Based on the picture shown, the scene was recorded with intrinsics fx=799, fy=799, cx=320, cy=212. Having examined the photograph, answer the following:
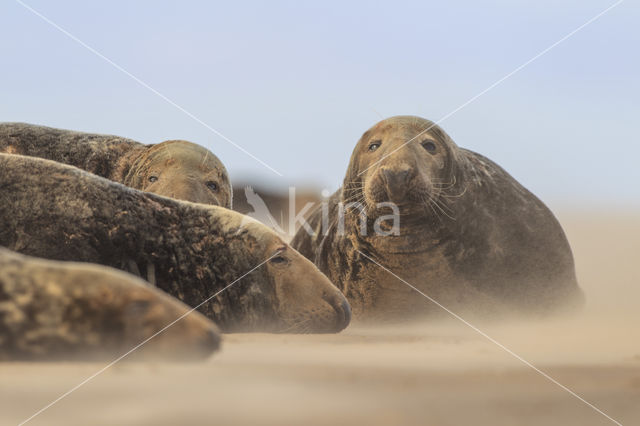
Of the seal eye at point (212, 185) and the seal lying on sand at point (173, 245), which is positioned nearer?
the seal lying on sand at point (173, 245)

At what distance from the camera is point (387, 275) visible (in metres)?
6.62

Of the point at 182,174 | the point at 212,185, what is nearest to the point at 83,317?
the point at 182,174

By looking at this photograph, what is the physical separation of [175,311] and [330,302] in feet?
7.57

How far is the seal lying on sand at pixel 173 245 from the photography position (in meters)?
4.39

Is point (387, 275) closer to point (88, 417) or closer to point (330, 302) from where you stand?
point (330, 302)

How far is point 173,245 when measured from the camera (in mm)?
4711

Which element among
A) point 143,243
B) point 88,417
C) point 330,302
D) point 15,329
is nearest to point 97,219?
point 143,243

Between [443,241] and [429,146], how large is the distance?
777mm

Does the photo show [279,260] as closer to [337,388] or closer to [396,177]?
[396,177]

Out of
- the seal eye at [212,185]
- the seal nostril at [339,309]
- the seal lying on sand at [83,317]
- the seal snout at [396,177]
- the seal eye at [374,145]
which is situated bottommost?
the seal nostril at [339,309]

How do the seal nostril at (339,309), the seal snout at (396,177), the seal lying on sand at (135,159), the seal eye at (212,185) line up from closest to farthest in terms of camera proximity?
the seal nostril at (339,309) → the seal snout at (396,177) → the seal lying on sand at (135,159) → the seal eye at (212,185)

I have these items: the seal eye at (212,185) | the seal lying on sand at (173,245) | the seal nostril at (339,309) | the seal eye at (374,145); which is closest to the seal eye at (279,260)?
the seal lying on sand at (173,245)

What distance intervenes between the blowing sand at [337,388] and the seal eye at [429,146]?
2.70m

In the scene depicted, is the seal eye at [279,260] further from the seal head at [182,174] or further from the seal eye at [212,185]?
the seal eye at [212,185]
